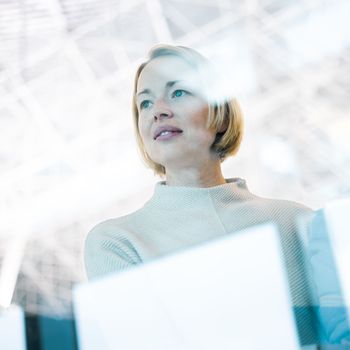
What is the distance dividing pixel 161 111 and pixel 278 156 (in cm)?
51

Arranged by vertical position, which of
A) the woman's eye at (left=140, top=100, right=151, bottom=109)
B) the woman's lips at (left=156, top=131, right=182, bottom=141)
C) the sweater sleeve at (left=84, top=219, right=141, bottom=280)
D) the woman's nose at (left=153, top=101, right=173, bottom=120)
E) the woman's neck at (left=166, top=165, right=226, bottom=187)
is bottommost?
the sweater sleeve at (left=84, top=219, right=141, bottom=280)

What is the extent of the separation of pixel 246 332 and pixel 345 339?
0.16 m

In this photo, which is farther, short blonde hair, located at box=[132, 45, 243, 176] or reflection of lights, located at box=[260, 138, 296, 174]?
reflection of lights, located at box=[260, 138, 296, 174]

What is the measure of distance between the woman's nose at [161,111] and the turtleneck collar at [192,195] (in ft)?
0.40

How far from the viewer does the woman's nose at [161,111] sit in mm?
992

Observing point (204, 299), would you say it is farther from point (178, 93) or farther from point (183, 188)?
point (178, 93)

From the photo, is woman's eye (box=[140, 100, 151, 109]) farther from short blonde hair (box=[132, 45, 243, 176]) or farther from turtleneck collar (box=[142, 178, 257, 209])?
turtleneck collar (box=[142, 178, 257, 209])

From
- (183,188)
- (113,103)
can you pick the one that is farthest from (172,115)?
(113,103)

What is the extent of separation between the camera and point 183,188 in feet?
3.21

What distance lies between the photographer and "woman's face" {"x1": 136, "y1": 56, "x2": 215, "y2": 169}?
0.98m

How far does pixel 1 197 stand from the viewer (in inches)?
55.5

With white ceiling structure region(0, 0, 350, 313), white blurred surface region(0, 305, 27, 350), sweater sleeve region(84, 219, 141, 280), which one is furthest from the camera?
white ceiling structure region(0, 0, 350, 313)

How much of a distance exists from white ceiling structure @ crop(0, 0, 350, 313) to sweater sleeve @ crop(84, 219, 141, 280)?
1.00 ft

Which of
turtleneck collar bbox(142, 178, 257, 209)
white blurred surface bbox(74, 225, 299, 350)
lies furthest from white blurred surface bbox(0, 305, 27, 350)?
turtleneck collar bbox(142, 178, 257, 209)
